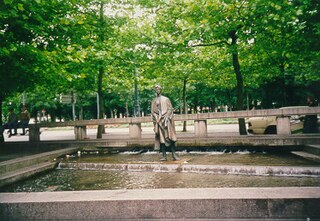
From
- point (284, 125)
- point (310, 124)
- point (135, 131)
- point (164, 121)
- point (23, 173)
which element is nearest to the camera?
point (23, 173)

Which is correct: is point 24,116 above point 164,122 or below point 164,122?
above

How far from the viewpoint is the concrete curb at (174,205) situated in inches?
152

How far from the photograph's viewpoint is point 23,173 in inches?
281

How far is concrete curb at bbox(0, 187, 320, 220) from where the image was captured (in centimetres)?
387

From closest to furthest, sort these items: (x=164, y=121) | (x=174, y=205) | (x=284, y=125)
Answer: (x=174, y=205)
(x=164, y=121)
(x=284, y=125)

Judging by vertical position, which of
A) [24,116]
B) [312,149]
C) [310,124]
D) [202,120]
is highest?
[24,116]

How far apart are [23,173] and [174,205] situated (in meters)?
4.93

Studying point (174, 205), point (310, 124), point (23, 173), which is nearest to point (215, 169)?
point (174, 205)

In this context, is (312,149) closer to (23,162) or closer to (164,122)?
(164,122)

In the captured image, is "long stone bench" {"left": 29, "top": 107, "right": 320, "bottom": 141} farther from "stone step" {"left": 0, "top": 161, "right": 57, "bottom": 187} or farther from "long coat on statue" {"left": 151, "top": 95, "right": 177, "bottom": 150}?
"stone step" {"left": 0, "top": 161, "right": 57, "bottom": 187}

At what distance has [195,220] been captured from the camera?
157 inches

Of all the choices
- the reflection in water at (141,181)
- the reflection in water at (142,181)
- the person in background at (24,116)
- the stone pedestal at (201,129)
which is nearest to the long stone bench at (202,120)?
the stone pedestal at (201,129)

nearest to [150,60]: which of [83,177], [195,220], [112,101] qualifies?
[83,177]

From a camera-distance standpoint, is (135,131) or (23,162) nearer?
(23,162)
